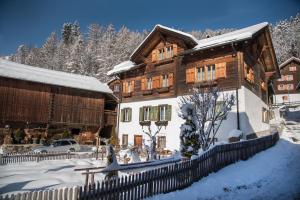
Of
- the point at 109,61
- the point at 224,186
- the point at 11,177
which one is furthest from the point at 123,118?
the point at 109,61

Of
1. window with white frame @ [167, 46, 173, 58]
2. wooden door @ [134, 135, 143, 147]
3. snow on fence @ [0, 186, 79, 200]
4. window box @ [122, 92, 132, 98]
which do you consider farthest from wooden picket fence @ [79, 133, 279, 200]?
window box @ [122, 92, 132, 98]

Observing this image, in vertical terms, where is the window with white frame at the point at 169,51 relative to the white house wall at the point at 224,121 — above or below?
above

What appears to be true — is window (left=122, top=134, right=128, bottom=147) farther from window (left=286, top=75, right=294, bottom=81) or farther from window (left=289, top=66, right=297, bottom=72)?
window (left=289, top=66, right=297, bottom=72)

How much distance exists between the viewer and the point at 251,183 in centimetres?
1047

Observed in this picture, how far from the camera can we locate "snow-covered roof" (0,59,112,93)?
2730 cm

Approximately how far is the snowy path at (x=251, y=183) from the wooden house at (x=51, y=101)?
23664 millimetres

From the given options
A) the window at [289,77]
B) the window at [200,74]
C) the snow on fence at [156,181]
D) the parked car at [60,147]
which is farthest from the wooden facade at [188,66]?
the window at [289,77]

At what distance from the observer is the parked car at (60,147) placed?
22538 millimetres

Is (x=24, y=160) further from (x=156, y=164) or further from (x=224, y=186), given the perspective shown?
(x=224, y=186)

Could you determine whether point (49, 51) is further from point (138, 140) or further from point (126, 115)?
point (138, 140)

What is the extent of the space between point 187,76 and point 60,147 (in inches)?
578

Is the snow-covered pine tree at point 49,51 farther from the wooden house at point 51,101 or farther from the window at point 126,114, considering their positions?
the window at point 126,114

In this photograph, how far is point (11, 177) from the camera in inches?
510

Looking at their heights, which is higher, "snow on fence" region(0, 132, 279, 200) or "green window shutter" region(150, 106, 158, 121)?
"green window shutter" region(150, 106, 158, 121)
